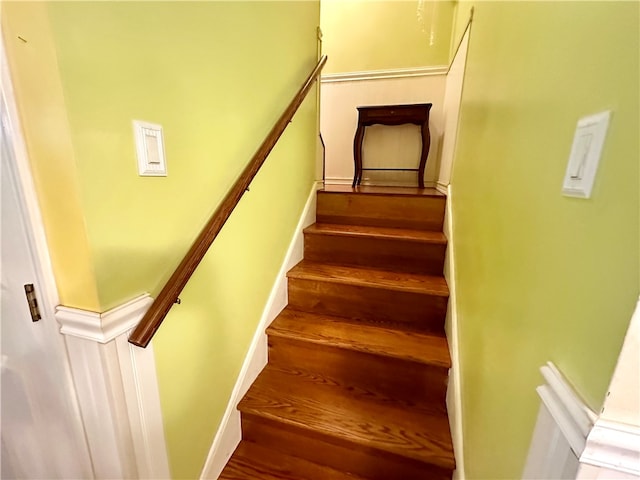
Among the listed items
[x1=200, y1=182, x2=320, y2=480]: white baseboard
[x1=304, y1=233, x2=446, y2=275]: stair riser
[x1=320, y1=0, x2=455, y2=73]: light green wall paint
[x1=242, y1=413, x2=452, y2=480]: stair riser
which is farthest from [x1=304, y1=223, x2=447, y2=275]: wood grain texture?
[x1=320, y1=0, x2=455, y2=73]: light green wall paint

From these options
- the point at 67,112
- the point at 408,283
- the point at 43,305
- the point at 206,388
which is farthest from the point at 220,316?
the point at 408,283

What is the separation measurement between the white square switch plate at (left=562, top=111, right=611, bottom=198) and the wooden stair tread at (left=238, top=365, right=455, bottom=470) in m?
0.99

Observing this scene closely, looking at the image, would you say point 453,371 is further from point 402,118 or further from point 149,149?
point 402,118

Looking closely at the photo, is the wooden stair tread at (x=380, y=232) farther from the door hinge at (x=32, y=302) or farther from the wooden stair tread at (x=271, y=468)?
the door hinge at (x=32, y=302)

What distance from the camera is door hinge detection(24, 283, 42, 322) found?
1.94 feet

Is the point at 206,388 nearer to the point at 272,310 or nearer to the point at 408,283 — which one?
the point at 272,310

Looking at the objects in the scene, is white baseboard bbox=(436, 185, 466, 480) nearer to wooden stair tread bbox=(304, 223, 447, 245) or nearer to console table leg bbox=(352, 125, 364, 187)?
wooden stair tread bbox=(304, 223, 447, 245)

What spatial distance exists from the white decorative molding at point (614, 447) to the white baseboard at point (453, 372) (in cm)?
72

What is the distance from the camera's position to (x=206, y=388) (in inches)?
38.7

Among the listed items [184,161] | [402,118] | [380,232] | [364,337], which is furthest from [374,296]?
[402,118]

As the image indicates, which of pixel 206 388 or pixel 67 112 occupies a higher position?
pixel 67 112

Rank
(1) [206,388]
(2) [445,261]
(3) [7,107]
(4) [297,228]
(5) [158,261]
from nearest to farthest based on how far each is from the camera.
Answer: (3) [7,107]
(5) [158,261]
(1) [206,388]
(2) [445,261]
(4) [297,228]

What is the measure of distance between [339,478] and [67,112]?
1384 mm

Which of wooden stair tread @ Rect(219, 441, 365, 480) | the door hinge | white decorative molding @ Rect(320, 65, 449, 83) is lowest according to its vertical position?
wooden stair tread @ Rect(219, 441, 365, 480)
